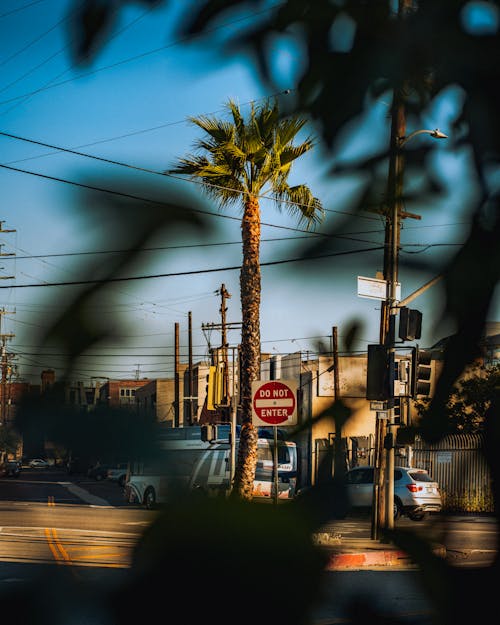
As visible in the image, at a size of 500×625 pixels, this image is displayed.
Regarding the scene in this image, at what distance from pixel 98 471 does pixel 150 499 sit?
6cm

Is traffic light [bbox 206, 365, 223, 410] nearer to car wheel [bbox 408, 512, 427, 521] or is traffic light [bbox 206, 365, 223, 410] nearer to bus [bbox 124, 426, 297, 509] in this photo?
bus [bbox 124, 426, 297, 509]

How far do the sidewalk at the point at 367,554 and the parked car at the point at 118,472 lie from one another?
22 centimetres

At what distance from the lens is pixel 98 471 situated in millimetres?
909

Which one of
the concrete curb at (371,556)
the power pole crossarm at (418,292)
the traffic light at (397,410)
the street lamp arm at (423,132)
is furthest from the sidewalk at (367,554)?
the street lamp arm at (423,132)

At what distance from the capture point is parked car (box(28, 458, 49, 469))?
2.73ft

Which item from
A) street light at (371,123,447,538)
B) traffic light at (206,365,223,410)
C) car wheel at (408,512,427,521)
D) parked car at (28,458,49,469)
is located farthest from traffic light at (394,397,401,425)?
parked car at (28,458,49,469)

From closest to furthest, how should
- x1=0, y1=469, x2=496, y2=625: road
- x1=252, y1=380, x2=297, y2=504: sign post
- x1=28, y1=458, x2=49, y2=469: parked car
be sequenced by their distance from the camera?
x1=28, y1=458, x2=49, y2=469: parked car → x1=0, y1=469, x2=496, y2=625: road → x1=252, y1=380, x2=297, y2=504: sign post

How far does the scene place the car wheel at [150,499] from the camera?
2.97 feet

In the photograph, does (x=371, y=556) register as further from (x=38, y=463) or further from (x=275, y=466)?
(x=38, y=463)

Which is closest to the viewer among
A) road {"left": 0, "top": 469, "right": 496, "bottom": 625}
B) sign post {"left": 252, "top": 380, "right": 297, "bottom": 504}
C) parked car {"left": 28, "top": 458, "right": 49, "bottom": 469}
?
parked car {"left": 28, "top": 458, "right": 49, "bottom": 469}

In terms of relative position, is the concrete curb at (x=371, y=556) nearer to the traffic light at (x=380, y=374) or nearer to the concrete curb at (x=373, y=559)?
the concrete curb at (x=373, y=559)

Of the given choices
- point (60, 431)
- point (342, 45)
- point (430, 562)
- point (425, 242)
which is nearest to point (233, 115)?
point (342, 45)

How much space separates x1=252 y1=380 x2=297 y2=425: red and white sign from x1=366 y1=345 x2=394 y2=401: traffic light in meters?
0.10

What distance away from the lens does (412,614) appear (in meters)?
0.95
